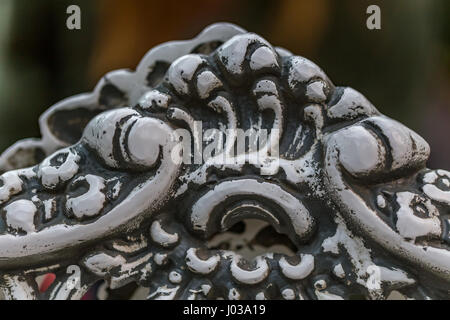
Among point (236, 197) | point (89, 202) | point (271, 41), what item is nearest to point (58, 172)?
point (89, 202)

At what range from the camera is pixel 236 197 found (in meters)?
0.41

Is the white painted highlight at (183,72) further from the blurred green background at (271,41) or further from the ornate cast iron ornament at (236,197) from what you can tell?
the blurred green background at (271,41)

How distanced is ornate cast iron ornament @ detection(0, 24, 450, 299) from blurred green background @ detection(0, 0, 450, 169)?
39 centimetres

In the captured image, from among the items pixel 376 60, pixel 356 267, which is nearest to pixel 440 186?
pixel 356 267

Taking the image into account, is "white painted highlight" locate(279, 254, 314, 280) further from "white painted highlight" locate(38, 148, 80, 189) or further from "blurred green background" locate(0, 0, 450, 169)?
"blurred green background" locate(0, 0, 450, 169)

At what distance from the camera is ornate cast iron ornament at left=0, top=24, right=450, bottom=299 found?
40 centimetres

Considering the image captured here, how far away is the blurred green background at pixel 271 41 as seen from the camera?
78 cm

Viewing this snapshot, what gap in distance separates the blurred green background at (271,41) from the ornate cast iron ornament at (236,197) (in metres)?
0.39

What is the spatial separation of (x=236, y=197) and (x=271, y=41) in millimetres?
429

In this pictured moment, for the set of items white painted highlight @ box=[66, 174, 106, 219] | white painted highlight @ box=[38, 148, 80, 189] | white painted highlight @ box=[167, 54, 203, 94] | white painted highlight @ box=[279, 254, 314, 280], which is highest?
white painted highlight @ box=[167, 54, 203, 94]

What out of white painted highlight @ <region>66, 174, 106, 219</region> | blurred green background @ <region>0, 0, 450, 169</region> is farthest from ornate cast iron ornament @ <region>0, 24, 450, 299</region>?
blurred green background @ <region>0, 0, 450, 169</region>
